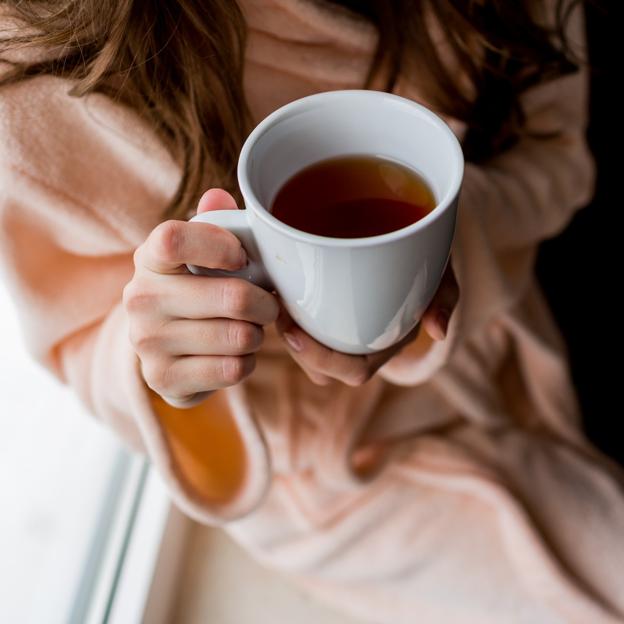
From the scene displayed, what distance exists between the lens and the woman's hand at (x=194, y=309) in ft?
1.40

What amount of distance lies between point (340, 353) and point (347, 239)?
0.16 metres

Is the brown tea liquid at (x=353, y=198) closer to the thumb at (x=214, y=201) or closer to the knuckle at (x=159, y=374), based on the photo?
the thumb at (x=214, y=201)

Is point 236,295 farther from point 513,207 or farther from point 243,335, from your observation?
point 513,207

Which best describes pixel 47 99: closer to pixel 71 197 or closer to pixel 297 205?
pixel 71 197

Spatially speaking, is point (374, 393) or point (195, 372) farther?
point (374, 393)

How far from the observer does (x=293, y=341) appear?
52cm

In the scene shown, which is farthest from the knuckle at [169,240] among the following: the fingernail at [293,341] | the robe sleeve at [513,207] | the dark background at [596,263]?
the dark background at [596,263]

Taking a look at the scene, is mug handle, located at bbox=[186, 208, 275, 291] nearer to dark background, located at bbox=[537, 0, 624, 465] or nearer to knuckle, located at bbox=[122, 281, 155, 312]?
knuckle, located at bbox=[122, 281, 155, 312]

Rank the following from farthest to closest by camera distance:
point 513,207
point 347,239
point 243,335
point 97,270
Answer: point 513,207 → point 97,270 → point 243,335 → point 347,239

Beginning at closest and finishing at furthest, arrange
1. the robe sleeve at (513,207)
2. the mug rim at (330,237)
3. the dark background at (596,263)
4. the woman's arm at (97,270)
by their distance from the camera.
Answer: the mug rim at (330,237)
the woman's arm at (97,270)
the robe sleeve at (513,207)
the dark background at (596,263)

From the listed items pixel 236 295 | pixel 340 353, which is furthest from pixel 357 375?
pixel 236 295

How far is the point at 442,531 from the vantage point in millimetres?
759


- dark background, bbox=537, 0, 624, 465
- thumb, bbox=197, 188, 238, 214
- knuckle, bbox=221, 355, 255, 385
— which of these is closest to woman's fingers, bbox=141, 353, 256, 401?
knuckle, bbox=221, 355, 255, 385

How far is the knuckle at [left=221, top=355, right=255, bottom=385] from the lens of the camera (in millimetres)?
502
